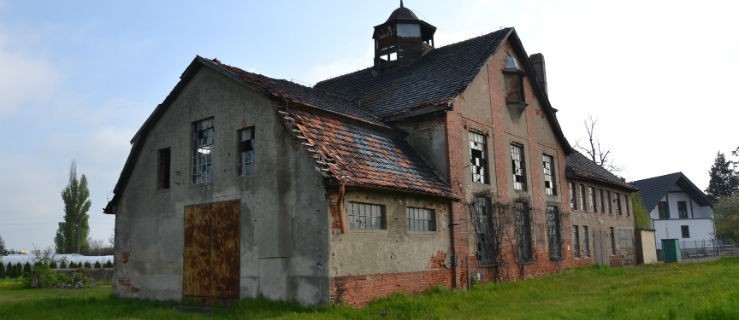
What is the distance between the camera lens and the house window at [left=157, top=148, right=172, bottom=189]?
16922mm

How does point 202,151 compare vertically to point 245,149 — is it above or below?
above

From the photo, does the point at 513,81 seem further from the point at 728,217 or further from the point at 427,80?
the point at 728,217

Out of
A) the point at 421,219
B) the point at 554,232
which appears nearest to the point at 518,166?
the point at 554,232

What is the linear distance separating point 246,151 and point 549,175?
13790 millimetres

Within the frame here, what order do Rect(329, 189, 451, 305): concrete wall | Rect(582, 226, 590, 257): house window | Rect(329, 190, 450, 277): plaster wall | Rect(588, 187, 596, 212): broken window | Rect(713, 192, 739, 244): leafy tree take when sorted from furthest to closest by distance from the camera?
Rect(713, 192, 739, 244): leafy tree < Rect(588, 187, 596, 212): broken window < Rect(582, 226, 590, 257): house window < Rect(329, 190, 450, 277): plaster wall < Rect(329, 189, 451, 305): concrete wall

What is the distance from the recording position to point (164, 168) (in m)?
17.2

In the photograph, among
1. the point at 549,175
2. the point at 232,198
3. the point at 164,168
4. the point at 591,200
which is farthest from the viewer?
the point at 591,200

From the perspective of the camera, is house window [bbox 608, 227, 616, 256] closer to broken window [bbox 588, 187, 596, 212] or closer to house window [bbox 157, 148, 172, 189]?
broken window [bbox 588, 187, 596, 212]

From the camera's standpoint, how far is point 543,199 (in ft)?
72.9

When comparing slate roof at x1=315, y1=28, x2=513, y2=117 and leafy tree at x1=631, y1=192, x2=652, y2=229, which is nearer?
slate roof at x1=315, y1=28, x2=513, y2=117

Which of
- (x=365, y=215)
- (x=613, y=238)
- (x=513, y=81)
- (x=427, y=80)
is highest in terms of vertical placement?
(x=513, y=81)

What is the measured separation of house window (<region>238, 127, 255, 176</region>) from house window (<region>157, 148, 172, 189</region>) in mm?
3211

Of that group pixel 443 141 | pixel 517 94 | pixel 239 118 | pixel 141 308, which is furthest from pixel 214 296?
pixel 517 94

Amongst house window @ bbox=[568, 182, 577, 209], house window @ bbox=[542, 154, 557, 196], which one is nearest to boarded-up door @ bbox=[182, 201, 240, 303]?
house window @ bbox=[542, 154, 557, 196]
